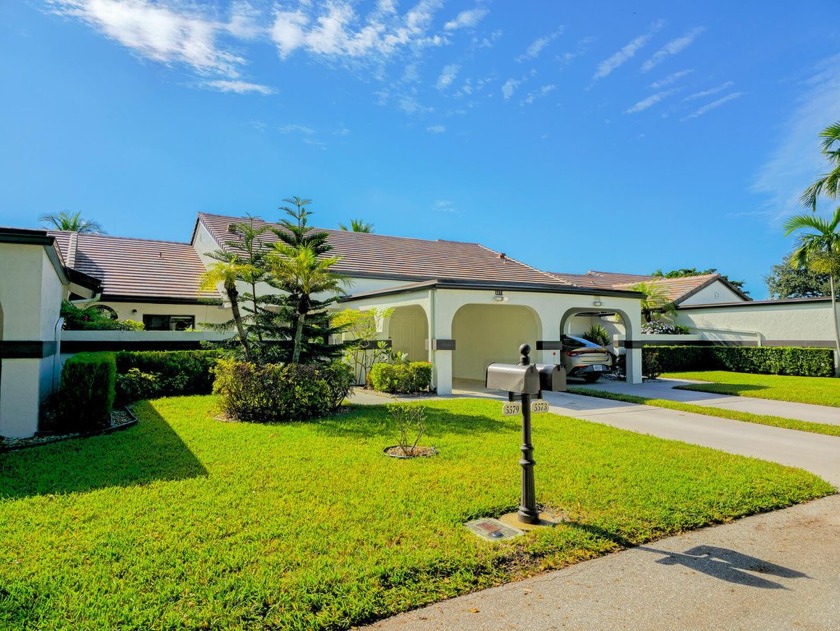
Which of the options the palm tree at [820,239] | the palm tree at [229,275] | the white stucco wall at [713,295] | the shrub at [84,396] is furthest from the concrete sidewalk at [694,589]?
the white stucco wall at [713,295]

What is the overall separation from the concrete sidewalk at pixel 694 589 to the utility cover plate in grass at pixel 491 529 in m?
0.56

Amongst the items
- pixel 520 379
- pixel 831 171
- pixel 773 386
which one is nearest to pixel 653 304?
pixel 773 386

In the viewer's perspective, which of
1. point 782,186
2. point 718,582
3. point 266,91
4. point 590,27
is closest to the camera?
point 718,582

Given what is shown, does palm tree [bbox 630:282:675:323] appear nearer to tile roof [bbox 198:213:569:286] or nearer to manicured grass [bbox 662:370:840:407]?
manicured grass [bbox 662:370:840:407]

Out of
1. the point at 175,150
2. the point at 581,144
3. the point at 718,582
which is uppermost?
the point at 581,144

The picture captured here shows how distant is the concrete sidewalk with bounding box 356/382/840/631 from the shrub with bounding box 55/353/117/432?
23.4ft

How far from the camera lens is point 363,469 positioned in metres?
5.46

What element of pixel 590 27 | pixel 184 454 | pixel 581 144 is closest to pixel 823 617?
pixel 184 454

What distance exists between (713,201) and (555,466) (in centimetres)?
1947

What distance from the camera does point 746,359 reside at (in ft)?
63.6

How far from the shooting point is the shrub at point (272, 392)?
27.9ft

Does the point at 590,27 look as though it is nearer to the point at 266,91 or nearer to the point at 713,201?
the point at 266,91

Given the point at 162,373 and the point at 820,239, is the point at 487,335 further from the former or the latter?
the point at 820,239

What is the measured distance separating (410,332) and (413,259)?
15.2 feet
